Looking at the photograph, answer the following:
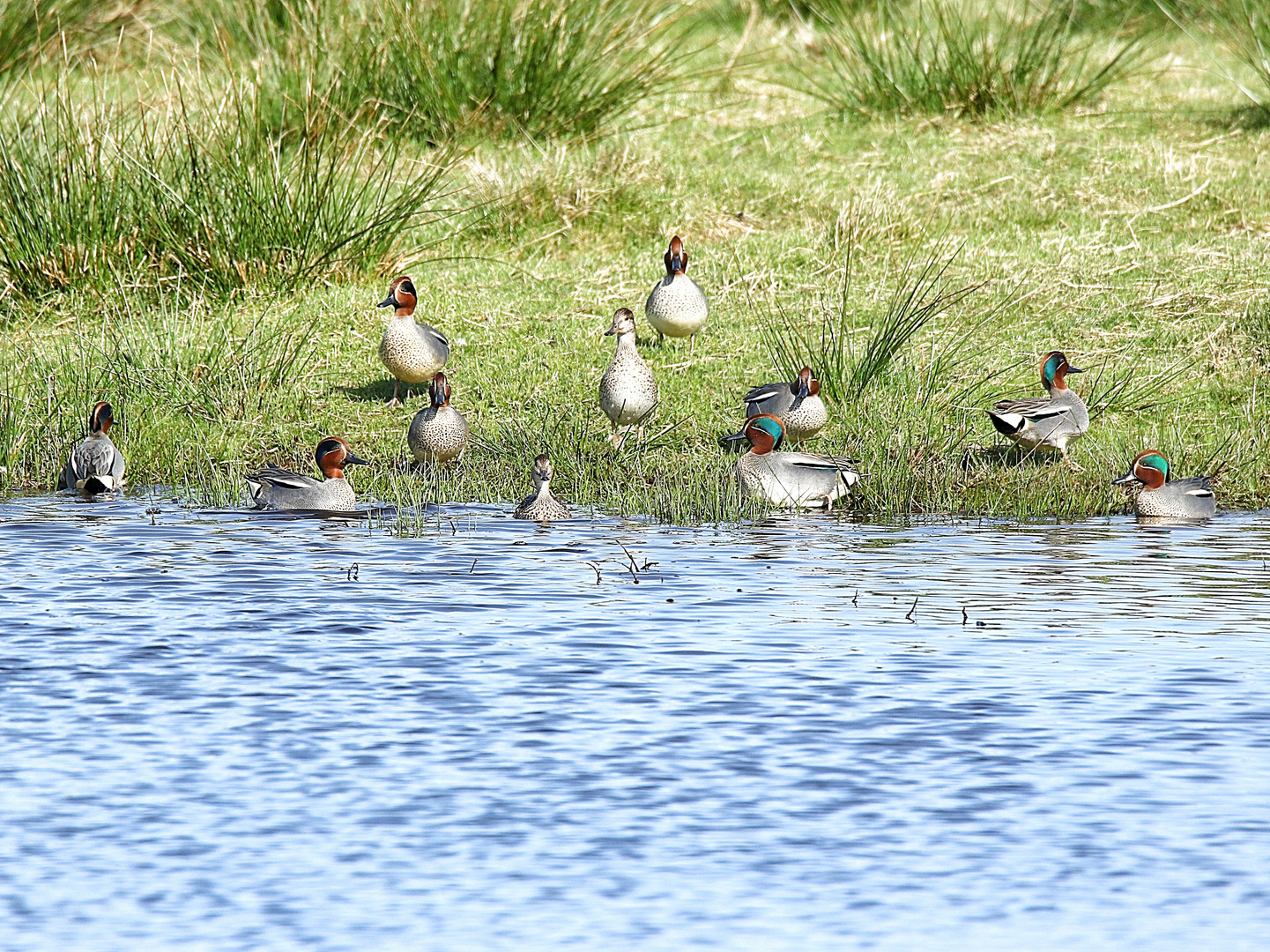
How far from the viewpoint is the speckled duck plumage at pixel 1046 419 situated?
1022 cm

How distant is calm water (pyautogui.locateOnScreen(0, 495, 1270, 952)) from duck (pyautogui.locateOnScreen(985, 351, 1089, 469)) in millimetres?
1153

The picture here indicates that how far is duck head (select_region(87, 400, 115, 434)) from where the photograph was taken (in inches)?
417

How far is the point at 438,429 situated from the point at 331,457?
609mm

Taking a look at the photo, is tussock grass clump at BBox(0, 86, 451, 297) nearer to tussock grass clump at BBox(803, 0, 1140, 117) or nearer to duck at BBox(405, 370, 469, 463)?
duck at BBox(405, 370, 469, 463)

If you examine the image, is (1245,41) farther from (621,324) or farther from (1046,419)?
(621,324)

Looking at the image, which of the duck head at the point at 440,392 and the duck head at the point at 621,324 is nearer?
the duck head at the point at 440,392

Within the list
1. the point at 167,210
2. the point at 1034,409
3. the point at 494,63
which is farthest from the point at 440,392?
the point at 494,63

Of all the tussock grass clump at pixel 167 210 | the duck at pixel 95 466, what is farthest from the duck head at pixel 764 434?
the tussock grass clump at pixel 167 210

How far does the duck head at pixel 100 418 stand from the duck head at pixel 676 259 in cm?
360

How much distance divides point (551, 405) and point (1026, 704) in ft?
18.2

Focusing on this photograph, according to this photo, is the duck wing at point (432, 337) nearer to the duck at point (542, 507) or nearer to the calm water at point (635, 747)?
the duck at point (542, 507)

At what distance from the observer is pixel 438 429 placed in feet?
34.7

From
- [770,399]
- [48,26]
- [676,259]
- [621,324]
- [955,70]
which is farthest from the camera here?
[48,26]

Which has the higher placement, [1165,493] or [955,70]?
[955,70]
